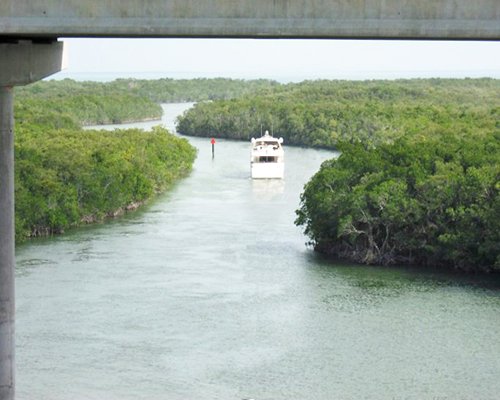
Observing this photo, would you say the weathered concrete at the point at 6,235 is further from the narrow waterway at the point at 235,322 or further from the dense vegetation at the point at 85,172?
the dense vegetation at the point at 85,172

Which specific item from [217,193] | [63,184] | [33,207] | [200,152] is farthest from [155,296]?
[200,152]

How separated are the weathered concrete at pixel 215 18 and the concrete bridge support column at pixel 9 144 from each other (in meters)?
2.05

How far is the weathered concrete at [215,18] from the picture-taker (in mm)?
11992

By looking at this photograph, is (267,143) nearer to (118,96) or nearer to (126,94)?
(118,96)

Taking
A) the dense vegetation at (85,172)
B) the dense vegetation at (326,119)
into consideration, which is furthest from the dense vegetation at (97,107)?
the dense vegetation at (85,172)

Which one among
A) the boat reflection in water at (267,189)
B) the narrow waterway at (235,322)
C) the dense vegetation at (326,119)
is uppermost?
the dense vegetation at (326,119)

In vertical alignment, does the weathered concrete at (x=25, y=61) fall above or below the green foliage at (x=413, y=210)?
above

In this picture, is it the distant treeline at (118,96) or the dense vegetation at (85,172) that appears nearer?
the dense vegetation at (85,172)

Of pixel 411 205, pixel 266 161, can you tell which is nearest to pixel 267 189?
pixel 266 161

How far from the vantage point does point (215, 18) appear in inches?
472

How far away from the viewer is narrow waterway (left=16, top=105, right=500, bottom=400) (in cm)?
2181

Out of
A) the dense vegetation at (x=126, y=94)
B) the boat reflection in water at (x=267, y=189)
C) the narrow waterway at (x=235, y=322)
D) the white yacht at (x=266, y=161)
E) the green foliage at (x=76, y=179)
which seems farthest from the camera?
the dense vegetation at (x=126, y=94)

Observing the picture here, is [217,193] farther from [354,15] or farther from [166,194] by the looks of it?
[354,15]

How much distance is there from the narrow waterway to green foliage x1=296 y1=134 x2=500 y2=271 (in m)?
0.88
